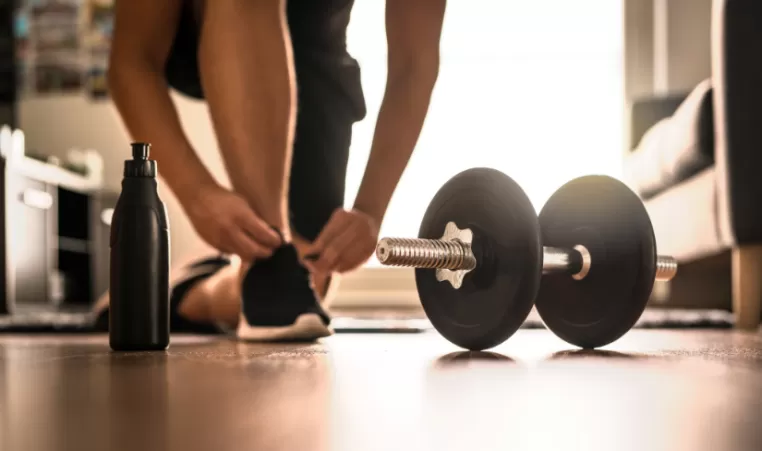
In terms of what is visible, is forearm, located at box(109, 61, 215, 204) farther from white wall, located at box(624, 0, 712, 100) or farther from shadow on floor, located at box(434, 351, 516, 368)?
white wall, located at box(624, 0, 712, 100)

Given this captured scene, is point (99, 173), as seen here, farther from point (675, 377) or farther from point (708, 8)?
point (675, 377)

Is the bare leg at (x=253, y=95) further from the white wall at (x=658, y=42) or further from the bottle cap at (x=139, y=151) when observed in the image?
the white wall at (x=658, y=42)

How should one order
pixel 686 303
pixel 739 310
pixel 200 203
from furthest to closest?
1. pixel 686 303
2. pixel 739 310
3. pixel 200 203

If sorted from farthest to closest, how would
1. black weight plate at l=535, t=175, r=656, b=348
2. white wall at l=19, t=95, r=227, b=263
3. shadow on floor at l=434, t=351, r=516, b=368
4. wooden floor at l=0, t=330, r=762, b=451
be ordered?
white wall at l=19, t=95, r=227, b=263
black weight plate at l=535, t=175, r=656, b=348
shadow on floor at l=434, t=351, r=516, b=368
wooden floor at l=0, t=330, r=762, b=451

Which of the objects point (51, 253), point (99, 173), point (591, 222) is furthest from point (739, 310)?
point (99, 173)

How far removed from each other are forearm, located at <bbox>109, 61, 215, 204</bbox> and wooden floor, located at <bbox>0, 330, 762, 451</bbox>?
Result: 0.40 meters

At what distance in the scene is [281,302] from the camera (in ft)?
3.42

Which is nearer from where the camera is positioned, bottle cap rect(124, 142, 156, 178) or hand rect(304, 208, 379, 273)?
bottle cap rect(124, 142, 156, 178)

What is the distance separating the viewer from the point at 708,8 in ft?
10.7

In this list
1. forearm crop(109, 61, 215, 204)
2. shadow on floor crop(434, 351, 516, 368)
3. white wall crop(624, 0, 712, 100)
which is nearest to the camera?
shadow on floor crop(434, 351, 516, 368)

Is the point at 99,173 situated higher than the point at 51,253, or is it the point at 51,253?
the point at 99,173

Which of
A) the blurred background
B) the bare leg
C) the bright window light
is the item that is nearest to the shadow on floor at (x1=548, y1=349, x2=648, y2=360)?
the bare leg

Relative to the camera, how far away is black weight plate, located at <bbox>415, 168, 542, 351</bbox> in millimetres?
842

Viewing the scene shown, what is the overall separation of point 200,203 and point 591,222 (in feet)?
1.83
